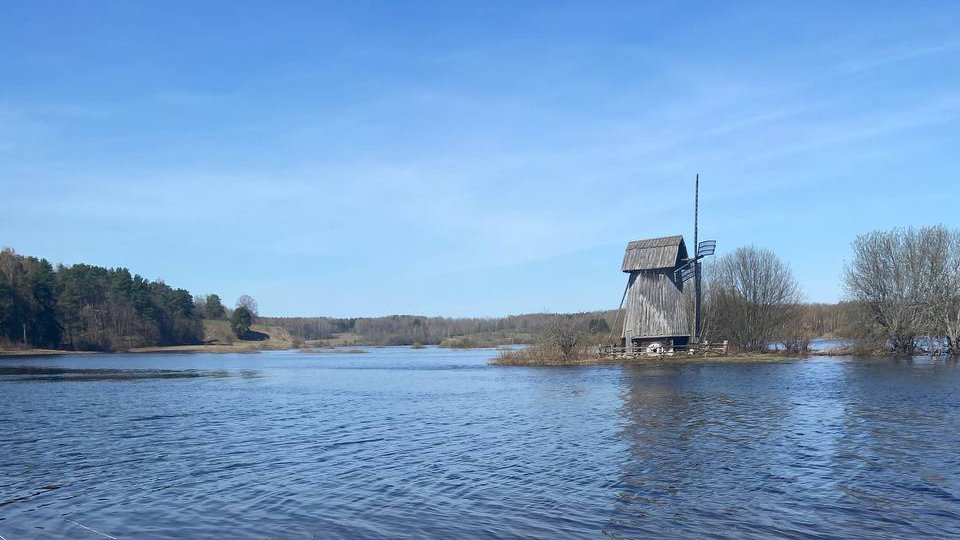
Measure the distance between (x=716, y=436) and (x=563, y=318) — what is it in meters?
38.1

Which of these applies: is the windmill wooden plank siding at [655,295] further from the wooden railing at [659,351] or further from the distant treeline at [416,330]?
the distant treeline at [416,330]

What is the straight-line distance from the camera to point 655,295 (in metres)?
55.0

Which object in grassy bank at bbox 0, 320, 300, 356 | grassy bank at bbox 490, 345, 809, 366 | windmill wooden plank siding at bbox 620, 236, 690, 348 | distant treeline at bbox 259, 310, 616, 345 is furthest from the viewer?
distant treeline at bbox 259, 310, 616, 345

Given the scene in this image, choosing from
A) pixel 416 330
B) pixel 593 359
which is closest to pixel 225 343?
pixel 416 330

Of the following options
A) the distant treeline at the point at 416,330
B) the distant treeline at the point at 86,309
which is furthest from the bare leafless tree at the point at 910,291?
the distant treeline at the point at 86,309

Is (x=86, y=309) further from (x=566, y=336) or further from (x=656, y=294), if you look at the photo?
(x=656, y=294)

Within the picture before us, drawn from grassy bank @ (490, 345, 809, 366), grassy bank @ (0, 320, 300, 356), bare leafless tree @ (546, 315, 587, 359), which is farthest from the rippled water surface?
grassy bank @ (0, 320, 300, 356)

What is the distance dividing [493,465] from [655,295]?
42021mm

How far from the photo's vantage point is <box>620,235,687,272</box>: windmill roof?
54438 millimetres

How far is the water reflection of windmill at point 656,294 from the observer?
54.8 m

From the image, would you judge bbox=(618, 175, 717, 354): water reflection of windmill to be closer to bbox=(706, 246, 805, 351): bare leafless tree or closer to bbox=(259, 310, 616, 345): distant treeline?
bbox=(706, 246, 805, 351): bare leafless tree

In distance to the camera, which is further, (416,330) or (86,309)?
(416,330)

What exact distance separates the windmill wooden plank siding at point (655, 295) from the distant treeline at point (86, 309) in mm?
70746

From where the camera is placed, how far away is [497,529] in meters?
10.2
